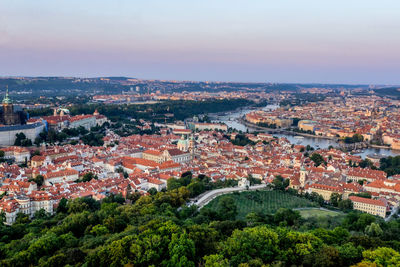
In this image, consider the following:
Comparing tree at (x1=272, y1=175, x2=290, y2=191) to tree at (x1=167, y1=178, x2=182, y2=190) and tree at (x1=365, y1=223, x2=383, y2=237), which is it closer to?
tree at (x1=167, y1=178, x2=182, y2=190)

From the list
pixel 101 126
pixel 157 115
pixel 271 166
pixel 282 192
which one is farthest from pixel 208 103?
pixel 282 192

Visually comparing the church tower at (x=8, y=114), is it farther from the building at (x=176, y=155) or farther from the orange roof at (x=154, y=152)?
the building at (x=176, y=155)

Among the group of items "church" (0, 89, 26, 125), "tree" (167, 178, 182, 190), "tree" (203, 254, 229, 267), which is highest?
"church" (0, 89, 26, 125)

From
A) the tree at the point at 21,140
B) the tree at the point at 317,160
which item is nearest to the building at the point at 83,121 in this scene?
the tree at the point at 21,140

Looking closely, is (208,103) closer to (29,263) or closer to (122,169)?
(122,169)

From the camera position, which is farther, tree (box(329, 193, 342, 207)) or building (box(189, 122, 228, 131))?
building (box(189, 122, 228, 131))

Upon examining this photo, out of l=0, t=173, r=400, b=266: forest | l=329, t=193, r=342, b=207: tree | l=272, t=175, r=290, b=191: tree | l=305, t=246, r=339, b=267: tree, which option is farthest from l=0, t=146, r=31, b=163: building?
l=305, t=246, r=339, b=267: tree
